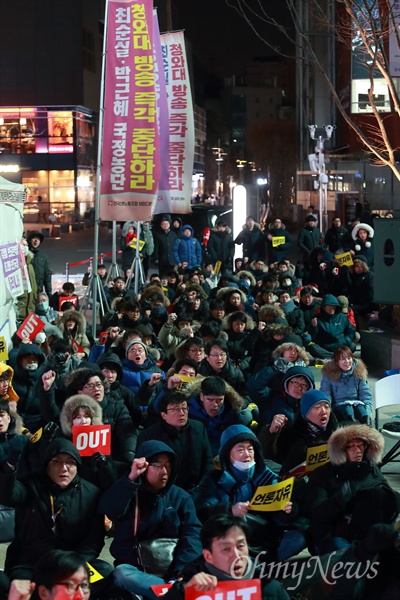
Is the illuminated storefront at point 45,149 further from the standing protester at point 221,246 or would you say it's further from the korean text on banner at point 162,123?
the korean text on banner at point 162,123

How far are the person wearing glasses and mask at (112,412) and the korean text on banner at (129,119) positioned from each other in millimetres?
6958

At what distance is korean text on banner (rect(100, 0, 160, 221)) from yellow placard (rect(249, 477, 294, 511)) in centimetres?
917

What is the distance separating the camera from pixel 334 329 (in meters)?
14.0

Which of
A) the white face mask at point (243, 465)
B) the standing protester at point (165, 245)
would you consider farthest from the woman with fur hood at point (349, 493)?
the standing protester at point (165, 245)

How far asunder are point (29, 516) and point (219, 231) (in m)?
17.9

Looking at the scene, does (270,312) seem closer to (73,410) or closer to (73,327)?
(73,327)

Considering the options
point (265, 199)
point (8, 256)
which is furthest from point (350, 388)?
point (265, 199)

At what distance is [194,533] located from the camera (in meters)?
5.98

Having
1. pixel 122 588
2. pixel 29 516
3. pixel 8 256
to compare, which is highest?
pixel 8 256

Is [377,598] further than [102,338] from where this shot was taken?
No

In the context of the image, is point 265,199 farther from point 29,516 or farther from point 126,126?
point 29,516

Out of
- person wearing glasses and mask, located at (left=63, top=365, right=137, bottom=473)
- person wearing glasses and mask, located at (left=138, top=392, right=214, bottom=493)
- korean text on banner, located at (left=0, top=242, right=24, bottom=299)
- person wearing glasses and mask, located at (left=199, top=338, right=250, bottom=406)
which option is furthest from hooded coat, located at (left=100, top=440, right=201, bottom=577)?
korean text on banner, located at (left=0, top=242, right=24, bottom=299)

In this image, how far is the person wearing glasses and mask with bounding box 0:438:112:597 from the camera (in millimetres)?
5895

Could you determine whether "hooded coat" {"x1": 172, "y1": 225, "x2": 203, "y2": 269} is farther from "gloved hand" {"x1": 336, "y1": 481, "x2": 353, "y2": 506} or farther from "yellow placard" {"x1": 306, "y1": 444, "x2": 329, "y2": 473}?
"gloved hand" {"x1": 336, "y1": 481, "x2": 353, "y2": 506}
